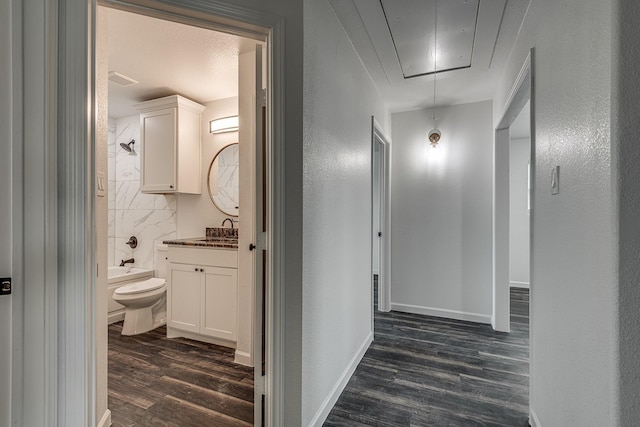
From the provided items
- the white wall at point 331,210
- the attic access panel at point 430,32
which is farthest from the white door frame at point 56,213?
the attic access panel at point 430,32

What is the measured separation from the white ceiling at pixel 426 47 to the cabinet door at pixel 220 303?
83.3 inches

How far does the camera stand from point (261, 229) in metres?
1.48

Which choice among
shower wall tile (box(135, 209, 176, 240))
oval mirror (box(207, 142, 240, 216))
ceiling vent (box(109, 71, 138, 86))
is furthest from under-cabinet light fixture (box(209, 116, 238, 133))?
shower wall tile (box(135, 209, 176, 240))

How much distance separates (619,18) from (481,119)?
263 cm

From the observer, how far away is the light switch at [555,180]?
129 cm

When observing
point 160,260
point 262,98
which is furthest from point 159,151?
point 262,98

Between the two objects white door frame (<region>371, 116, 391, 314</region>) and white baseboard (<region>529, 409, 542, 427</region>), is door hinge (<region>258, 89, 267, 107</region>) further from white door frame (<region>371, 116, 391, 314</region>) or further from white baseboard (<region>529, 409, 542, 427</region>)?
white door frame (<region>371, 116, 391, 314</region>)

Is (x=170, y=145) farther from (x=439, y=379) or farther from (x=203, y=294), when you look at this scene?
(x=439, y=379)

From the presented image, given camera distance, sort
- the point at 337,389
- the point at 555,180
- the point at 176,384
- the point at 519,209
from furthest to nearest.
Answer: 1. the point at 519,209
2. the point at 176,384
3. the point at 337,389
4. the point at 555,180

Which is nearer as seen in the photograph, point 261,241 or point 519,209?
point 261,241

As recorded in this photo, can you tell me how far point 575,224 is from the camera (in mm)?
1130

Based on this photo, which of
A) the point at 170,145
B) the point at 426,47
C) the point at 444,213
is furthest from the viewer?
the point at 444,213

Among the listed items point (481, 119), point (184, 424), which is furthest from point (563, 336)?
point (481, 119)

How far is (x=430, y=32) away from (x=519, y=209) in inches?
161
